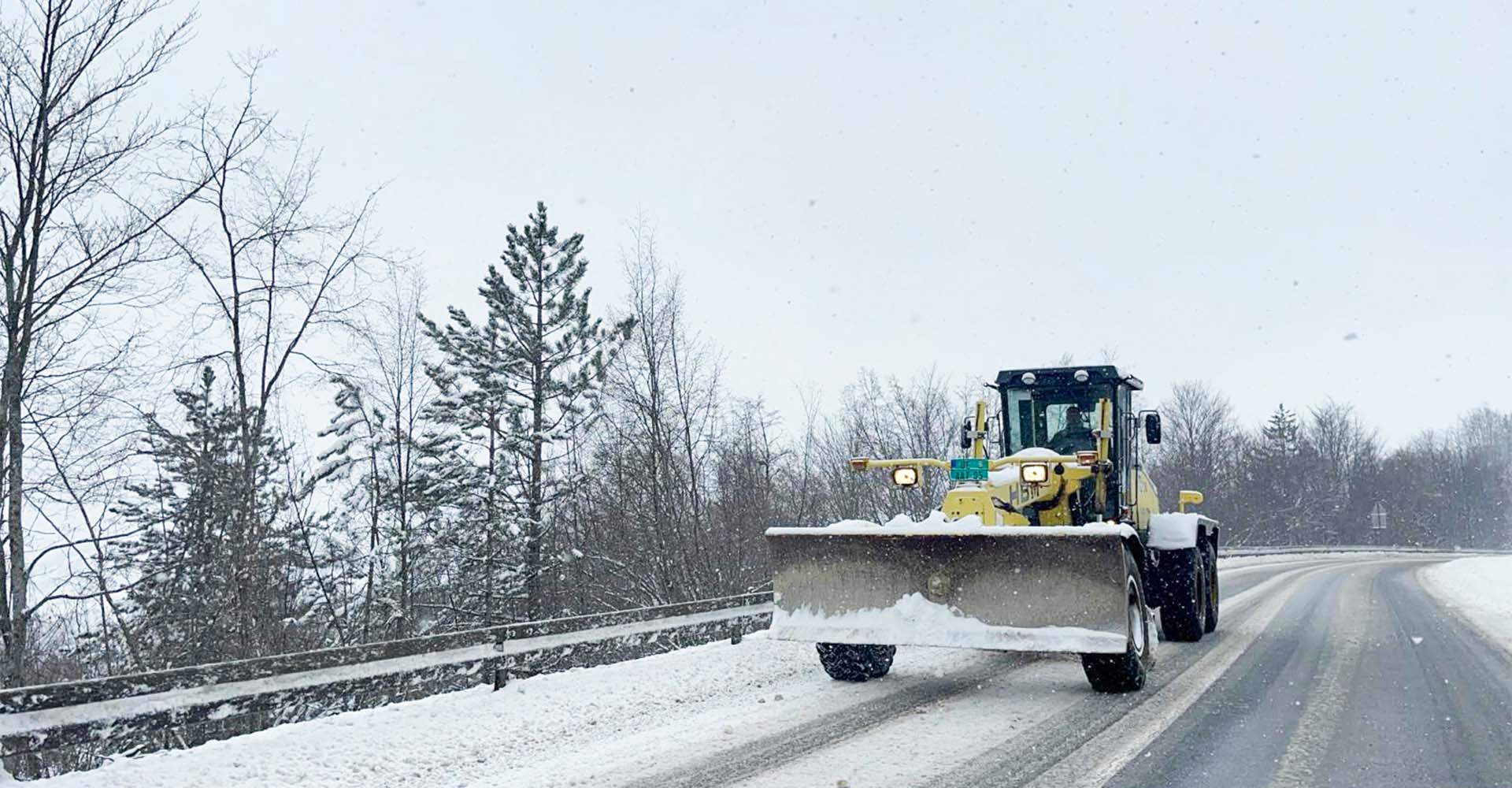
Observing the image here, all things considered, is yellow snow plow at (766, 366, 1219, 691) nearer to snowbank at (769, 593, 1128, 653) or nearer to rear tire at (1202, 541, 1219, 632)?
snowbank at (769, 593, 1128, 653)

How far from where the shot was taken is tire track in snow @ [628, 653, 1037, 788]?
16.3 ft

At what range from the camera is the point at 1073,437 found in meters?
9.81

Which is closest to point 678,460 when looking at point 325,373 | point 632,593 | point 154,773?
point 632,593

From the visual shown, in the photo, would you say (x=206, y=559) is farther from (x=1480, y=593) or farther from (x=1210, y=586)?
(x=1480, y=593)

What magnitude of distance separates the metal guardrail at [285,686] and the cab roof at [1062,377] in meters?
3.94

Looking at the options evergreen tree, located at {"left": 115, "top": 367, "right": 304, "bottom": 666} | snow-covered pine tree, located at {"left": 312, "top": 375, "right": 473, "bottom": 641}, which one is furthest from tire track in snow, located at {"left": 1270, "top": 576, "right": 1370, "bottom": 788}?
snow-covered pine tree, located at {"left": 312, "top": 375, "right": 473, "bottom": 641}

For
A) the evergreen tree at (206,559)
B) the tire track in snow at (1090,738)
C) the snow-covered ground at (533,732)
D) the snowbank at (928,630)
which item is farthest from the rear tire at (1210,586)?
the evergreen tree at (206,559)

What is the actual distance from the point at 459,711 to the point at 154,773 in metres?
2.05

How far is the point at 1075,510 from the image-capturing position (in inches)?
355

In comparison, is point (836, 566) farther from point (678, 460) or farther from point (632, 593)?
point (632, 593)

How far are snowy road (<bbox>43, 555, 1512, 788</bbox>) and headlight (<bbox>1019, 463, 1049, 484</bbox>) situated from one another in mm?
1575

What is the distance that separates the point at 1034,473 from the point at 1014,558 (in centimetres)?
128

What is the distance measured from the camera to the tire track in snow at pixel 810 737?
16.3ft

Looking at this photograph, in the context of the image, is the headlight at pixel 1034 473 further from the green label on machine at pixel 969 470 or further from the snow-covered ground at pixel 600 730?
the snow-covered ground at pixel 600 730
